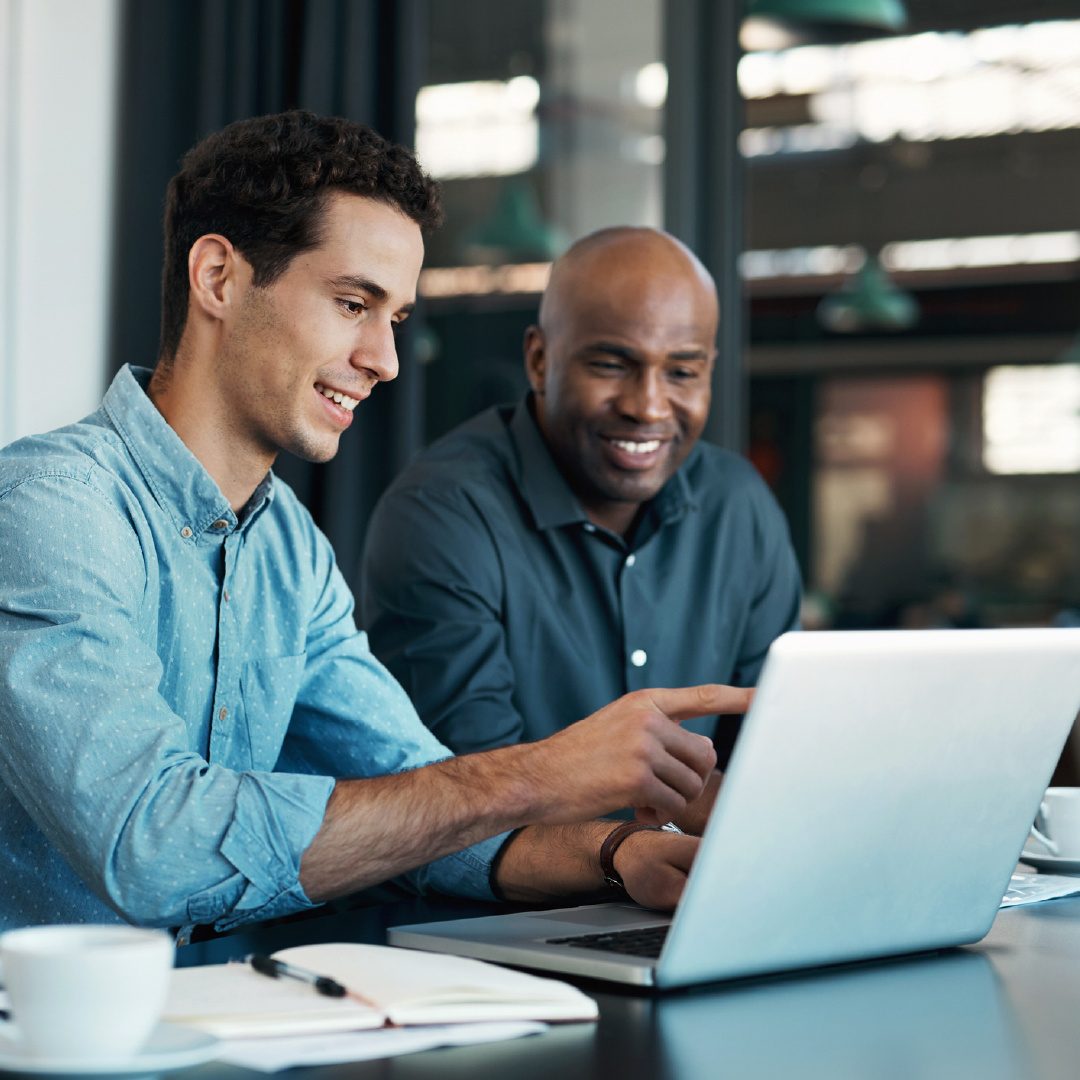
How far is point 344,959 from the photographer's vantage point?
878 mm

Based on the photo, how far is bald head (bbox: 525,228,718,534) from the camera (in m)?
2.17

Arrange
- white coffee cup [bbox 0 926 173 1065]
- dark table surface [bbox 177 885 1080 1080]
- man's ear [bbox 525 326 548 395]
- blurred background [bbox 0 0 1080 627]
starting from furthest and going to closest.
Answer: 1. blurred background [bbox 0 0 1080 627]
2. man's ear [bbox 525 326 548 395]
3. dark table surface [bbox 177 885 1080 1080]
4. white coffee cup [bbox 0 926 173 1065]

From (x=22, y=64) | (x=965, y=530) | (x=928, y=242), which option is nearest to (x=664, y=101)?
(x=22, y=64)

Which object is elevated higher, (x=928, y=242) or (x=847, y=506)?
(x=928, y=242)

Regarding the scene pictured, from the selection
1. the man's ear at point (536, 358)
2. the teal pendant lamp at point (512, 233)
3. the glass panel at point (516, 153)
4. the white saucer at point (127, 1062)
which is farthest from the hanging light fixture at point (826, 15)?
the white saucer at point (127, 1062)

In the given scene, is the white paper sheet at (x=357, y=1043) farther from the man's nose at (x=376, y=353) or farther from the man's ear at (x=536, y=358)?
the man's ear at (x=536, y=358)

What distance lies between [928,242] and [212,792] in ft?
29.4

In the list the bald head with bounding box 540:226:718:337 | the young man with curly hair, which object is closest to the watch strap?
the young man with curly hair

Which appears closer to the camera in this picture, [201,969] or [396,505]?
[201,969]

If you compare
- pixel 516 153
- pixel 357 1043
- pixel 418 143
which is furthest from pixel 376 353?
pixel 516 153

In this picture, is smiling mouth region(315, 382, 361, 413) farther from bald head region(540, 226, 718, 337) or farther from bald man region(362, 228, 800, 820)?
bald head region(540, 226, 718, 337)

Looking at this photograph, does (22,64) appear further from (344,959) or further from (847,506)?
(847,506)

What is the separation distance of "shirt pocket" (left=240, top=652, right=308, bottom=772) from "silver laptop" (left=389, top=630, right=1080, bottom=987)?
1.40 ft

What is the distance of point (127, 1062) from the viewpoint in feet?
2.17
